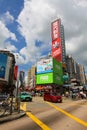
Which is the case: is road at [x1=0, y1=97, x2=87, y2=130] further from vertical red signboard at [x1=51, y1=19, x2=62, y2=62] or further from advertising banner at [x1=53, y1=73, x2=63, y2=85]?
vertical red signboard at [x1=51, y1=19, x2=62, y2=62]

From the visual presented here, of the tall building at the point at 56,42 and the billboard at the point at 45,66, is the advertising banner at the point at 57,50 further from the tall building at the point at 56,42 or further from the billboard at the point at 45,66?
the billboard at the point at 45,66

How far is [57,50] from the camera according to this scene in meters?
77.8

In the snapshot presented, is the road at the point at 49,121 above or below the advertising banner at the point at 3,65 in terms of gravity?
below

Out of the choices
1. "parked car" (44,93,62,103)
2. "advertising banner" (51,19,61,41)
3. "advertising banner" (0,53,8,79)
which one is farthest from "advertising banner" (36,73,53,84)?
"parked car" (44,93,62,103)

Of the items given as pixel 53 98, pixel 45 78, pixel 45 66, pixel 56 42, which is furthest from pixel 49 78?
pixel 53 98

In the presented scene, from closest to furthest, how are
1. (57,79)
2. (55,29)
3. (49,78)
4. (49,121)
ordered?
(49,121), (49,78), (57,79), (55,29)

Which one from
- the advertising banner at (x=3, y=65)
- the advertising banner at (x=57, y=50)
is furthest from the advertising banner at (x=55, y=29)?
the advertising banner at (x=3, y=65)

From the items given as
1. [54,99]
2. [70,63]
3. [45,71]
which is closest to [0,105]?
[54,99]

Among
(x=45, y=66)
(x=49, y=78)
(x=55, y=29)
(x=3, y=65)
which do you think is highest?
(x=55, y=29)

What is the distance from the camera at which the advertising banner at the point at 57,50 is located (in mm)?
77188

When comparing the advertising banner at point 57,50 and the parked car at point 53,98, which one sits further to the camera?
the advertising banner at point 57,50

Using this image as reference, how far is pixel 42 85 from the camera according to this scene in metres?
64.9

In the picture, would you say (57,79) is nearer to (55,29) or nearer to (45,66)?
(45,66)

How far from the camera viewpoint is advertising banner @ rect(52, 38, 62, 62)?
77188 mm
